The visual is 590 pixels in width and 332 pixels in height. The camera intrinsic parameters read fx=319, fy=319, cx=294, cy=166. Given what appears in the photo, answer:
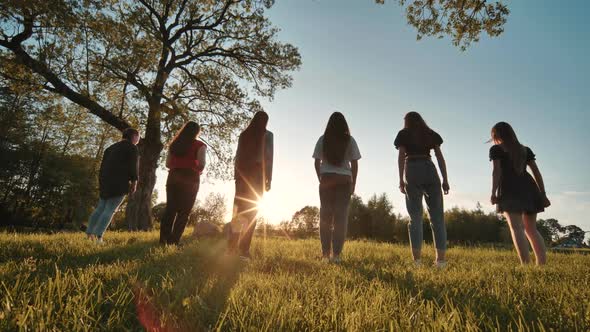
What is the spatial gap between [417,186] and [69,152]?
47.8 m

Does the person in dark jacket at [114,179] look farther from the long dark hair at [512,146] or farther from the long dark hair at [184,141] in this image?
the long dark hair at [512,146]

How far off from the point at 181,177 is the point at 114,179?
5.81 feet

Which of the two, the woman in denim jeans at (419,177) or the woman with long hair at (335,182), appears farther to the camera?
the woman with long hair at (335,182)

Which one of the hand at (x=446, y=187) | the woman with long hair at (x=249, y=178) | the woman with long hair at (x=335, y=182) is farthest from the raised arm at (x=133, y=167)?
the hand at (x=446, y=187)

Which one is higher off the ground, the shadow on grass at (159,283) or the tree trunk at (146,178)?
the tree trunk at (146,178)

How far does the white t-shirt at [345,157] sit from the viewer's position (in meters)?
5.03

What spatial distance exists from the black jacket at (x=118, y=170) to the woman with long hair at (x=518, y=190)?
678 centimetres

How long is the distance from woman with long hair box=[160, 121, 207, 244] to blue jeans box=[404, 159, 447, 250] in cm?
376

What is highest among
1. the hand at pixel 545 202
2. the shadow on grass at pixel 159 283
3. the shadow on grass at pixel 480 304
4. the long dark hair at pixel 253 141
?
the long dark hair at pixel 253 141

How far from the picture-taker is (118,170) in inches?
262

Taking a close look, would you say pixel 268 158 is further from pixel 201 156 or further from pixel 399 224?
pixel 399 224

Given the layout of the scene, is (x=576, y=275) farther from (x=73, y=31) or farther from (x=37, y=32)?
(x=37, y=32)

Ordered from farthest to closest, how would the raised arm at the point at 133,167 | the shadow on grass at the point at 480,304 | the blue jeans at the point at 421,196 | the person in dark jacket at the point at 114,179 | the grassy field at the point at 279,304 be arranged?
the raised arm at the point at 133,167
the person in dark jacket at the point at 114,179
the blue jeans at the point at 421,196
the shadow on grass at the point at 480,304
the grassy field at the point at 279,304

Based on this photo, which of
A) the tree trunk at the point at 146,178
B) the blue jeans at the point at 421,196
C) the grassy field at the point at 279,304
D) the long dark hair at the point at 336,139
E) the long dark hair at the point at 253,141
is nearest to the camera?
the grassy field at the point at 279,304
